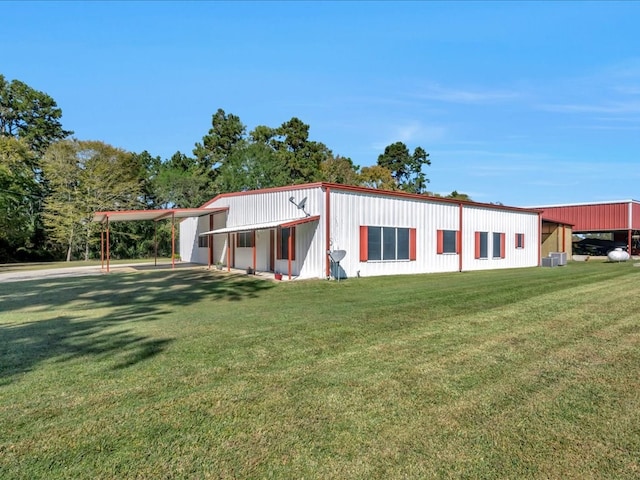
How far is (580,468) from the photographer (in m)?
2.29

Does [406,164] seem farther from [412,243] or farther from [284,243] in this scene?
[284,243]

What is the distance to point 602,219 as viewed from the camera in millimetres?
29125

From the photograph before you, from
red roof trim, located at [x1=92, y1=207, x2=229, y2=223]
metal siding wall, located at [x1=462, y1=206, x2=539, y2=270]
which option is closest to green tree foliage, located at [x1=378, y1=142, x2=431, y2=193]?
metal siding wall, located at [x1=462, y1=206, x2=539, y2=270]

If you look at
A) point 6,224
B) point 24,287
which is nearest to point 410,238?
point 24,287

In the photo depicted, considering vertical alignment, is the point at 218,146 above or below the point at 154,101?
above

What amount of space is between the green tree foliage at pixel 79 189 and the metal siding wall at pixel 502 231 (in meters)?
27.3

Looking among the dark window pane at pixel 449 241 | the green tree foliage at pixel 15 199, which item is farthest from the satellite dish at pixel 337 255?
the green tree foliage at pixel 15 199

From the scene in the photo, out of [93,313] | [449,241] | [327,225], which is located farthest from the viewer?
[449,241]

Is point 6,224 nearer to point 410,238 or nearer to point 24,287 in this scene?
point 24,287

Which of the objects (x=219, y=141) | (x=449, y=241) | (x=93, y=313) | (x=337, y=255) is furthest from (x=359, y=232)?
(x=219, y=141)

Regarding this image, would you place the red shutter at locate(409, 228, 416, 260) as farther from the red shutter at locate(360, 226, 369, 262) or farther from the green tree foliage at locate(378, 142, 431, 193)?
the green tree foliage at locate(378, 142, 431, 193)

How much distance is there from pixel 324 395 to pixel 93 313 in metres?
6.01

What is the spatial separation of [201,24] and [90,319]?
8.83m

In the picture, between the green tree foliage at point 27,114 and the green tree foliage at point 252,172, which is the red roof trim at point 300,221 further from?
the green tree foliage at point 27,114
